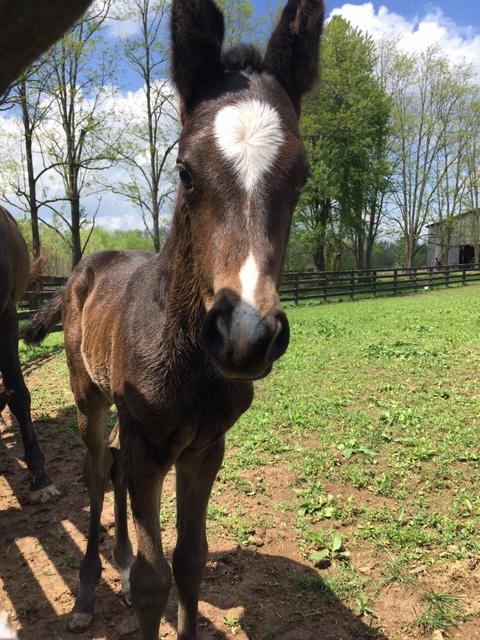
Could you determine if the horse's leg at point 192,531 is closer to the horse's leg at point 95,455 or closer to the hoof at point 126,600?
the hoof at point 126,600

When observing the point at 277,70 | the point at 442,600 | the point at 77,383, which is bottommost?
the point at 442,600

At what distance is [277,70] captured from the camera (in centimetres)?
211

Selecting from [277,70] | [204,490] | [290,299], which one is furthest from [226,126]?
[290,299]

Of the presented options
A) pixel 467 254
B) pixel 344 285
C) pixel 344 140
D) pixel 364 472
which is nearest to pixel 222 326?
pixel 364 472

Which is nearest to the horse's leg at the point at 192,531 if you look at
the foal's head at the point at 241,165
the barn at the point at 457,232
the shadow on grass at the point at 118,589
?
the shadow on grass at the point at 118,589

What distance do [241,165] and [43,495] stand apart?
12.0 feet

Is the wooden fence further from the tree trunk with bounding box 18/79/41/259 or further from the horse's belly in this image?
the horse's belly

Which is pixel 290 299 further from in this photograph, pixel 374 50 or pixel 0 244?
pixel 374 50

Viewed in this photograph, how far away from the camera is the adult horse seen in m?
4.21

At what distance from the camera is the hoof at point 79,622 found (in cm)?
276

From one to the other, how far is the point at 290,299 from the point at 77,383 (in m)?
17.7

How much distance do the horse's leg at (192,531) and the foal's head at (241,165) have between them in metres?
1.08

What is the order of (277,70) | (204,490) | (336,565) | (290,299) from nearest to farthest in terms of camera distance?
(277,70)
(204,490)
(336,565)
(290,299)

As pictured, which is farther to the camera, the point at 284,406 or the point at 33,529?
the point at 284,406
